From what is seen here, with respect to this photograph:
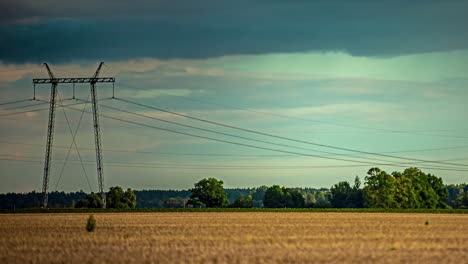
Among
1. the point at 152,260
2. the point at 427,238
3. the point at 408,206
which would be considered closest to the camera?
the point at 152,260

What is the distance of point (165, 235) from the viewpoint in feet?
192

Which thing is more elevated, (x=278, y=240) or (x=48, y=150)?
(x=48, y=150)

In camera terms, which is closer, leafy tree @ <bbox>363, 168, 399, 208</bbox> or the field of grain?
the field of grain

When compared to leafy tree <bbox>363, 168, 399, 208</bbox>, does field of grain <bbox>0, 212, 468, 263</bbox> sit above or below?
below

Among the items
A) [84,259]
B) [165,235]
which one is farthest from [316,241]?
[84,259]

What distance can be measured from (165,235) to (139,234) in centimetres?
288

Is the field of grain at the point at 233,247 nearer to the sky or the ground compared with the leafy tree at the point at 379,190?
nearer to the ground

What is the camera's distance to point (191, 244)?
4888 centimetres

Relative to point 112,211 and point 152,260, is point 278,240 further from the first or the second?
point 112,211

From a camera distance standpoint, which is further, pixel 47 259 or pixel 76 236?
pixel 76 236

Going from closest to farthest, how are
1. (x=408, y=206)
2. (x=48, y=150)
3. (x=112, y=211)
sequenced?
1. (x=48, y=150)
2. (x=112, y=211)
3. (x=408, y=206)

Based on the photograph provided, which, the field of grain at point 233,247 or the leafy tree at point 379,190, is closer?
the field of grain at point 233,247

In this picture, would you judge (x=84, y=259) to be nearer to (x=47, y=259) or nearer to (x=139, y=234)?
(x=47, y=259)

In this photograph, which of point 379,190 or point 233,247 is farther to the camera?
A: point 379,190
